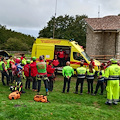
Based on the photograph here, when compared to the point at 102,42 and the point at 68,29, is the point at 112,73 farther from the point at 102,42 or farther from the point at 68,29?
the point at 68,29

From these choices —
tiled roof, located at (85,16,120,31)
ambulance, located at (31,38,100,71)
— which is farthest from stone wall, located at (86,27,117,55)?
ambulance, located at (31,38,100,71)

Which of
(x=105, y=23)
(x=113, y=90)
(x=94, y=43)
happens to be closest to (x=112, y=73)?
(x=113, y=90)

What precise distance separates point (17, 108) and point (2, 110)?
0.46m

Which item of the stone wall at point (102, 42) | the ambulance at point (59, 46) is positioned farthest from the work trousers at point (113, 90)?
the stone wall at point (102, 42)

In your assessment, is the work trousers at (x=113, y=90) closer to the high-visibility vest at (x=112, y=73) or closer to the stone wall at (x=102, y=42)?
the high-visibility vest at (x=112, y=73)

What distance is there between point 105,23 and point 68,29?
21605 millimetres

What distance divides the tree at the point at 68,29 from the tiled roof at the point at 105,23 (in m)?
17.4

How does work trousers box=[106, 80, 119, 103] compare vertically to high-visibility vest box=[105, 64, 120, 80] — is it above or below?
below

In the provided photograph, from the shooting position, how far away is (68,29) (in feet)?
136

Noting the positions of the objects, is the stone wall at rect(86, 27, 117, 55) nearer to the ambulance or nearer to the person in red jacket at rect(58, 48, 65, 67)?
the ambulance

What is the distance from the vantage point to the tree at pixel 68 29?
39.9 meters

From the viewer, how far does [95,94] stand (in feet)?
27.6

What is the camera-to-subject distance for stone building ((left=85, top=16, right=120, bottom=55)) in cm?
1911

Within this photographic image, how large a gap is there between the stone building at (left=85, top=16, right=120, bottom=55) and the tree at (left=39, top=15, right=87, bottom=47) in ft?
58.0
